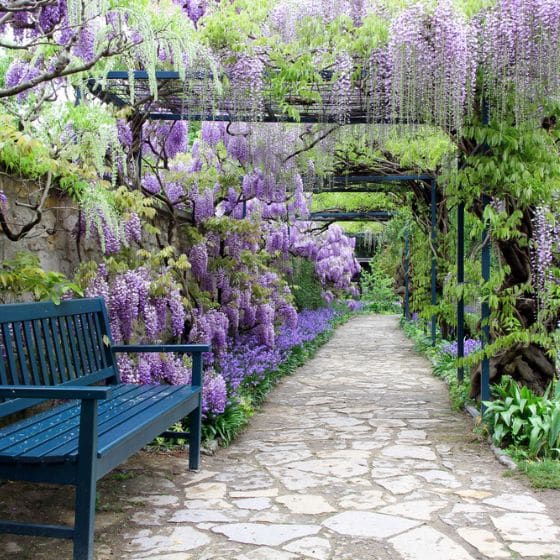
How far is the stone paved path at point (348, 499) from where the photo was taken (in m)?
2.74

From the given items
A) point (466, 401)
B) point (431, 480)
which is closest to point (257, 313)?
point (466, 401)

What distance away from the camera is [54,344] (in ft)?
11.3

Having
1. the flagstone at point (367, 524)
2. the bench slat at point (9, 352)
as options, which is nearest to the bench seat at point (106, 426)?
the bench slat at point (9, 352)

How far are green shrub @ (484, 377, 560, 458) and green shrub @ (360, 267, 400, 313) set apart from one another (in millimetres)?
17285

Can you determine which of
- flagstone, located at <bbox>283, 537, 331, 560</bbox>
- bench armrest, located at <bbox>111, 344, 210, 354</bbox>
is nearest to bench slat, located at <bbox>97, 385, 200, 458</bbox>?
bench armrest, located at <bbox>111, 344, 210, 354</bbox>

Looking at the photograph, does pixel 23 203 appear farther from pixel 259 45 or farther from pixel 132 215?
pixel 259 45

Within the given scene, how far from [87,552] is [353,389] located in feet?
15.3

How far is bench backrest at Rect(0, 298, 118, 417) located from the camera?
9.93 ft

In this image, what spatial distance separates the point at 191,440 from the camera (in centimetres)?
393

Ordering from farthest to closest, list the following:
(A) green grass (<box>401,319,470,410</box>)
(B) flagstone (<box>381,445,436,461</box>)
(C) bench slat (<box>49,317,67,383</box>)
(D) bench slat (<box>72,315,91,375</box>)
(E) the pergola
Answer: (A) green grass (<box>401,319,470,410</box>), (E) the pergola, (B) flagstone (<box>381,445,436,461</box>), (D) bench slat (<box>72,315,91,375</box>), (C) bench slat (<box>49,317,67,383</box>)

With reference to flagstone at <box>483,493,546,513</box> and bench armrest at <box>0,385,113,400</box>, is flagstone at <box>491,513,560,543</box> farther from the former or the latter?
bench armrest at <box>0,385,113,400</box>

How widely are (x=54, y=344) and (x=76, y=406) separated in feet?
1.13

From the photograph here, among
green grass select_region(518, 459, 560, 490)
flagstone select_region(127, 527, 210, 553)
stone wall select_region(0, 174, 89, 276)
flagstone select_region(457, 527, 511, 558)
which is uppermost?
stone wall select_region(0, 174, 89, 276)

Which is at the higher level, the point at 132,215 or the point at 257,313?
the point at 132,215
